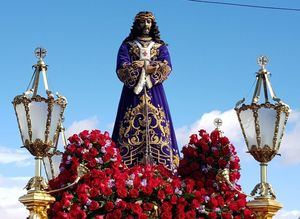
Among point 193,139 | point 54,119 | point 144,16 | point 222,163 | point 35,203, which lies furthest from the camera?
point 144,16

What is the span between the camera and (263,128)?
22.4 ft

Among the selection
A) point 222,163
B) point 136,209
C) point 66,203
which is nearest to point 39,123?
point 66,203

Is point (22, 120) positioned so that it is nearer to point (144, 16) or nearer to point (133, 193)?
point (133, 193)

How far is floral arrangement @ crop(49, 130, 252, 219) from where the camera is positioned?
7.10 metres

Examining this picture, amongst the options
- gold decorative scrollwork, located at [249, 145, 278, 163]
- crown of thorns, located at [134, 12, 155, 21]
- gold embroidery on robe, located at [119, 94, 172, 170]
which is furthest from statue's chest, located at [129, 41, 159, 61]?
gold decorative scrollwork, located at [249, 145, 278, 163]

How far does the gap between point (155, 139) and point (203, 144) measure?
2.11 m

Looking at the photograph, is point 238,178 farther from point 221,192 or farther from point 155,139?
point 155,139

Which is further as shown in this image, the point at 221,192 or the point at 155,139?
the point at 155,139

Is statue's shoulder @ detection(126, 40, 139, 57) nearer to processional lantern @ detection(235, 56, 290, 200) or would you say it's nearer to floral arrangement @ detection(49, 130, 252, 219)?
floral arrangement @ detection(49, 130, 252, 219)

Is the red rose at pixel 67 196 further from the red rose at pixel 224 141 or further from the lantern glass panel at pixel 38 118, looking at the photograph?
the red rose at pixel 224 141

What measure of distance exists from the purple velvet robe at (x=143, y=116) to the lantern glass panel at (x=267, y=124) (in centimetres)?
288

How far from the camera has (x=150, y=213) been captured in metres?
7.18

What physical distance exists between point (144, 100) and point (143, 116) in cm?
27

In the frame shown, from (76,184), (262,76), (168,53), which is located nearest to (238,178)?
(262,76)
